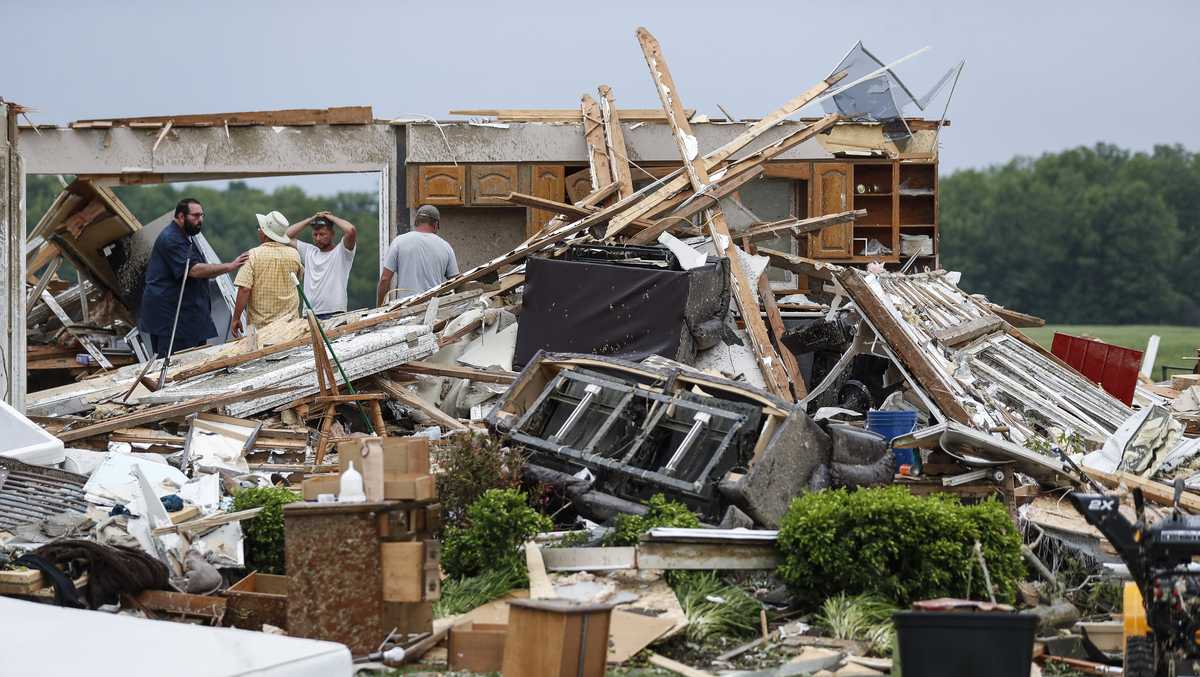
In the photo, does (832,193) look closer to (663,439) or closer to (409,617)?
(663,439)

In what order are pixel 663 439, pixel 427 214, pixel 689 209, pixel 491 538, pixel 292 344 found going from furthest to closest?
pixel 427 214
pixel 689 209
pixel 292 344
pixel 663 439
pixel 491 538

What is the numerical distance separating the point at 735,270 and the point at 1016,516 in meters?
4.96

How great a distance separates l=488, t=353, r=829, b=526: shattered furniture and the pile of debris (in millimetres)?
24

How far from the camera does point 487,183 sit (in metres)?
18.6

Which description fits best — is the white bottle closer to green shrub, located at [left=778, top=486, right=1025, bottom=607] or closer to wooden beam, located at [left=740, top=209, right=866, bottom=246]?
green shrub, located at [left=778, top=486, right=1025, bottom=607]

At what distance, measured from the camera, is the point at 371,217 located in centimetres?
9731

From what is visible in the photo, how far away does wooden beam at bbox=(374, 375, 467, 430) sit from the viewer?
1298 cm

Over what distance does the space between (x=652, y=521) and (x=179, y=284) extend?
837 cm

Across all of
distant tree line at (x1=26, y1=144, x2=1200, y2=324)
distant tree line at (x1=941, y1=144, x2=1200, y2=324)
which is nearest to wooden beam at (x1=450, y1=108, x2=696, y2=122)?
distant tree line at (x1=26, y1=144, x2=1200, y2=324)

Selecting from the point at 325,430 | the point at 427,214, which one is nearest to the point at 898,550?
the point at 325,430

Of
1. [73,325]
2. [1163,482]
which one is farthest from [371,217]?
[1163,482]

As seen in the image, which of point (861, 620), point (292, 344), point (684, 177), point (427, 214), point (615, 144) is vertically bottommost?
point (861, 620)

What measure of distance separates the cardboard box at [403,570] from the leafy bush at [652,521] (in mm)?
2163

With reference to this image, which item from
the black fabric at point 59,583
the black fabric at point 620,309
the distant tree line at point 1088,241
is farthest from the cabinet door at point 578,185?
the distant tree line at point 1088,241
